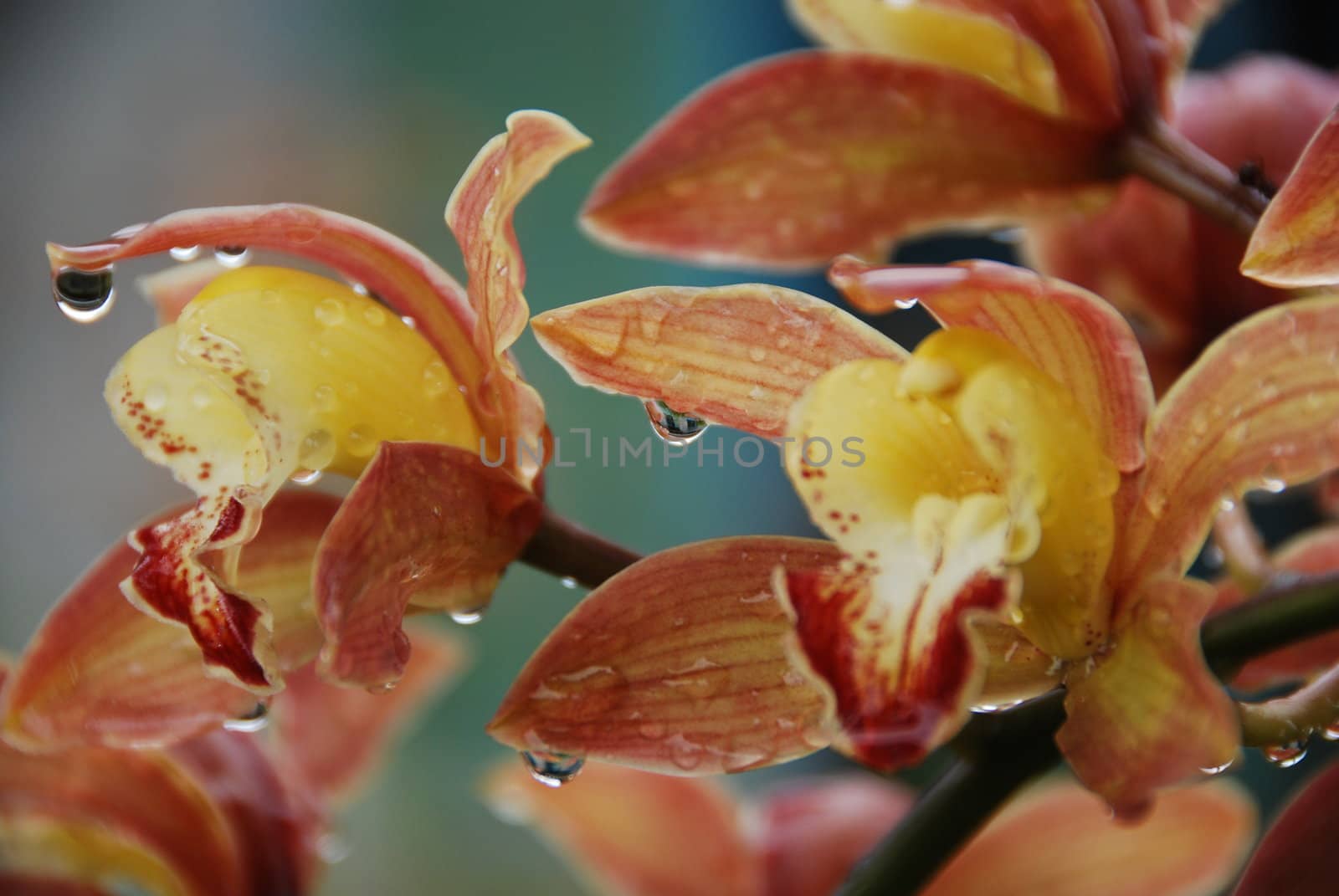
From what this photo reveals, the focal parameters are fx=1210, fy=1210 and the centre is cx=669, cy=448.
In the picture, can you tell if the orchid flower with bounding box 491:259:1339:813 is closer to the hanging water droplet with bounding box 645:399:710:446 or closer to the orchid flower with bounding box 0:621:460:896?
the hanging water droplet with bounding box 645:399:710:446

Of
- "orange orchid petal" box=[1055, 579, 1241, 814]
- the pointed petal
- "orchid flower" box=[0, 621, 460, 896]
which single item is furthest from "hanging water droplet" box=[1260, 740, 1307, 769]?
"orchid flower" box=[0, 621, 460, 896]

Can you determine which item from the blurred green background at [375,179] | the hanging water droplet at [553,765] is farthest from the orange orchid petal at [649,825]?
the blurred green background at [375,179]

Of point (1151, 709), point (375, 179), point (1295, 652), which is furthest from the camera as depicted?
point (375, 179)

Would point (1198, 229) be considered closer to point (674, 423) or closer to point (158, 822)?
point (674, 423)

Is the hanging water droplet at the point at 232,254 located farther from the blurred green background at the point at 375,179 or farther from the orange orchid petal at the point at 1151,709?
the blurred green background at the point at 375,179

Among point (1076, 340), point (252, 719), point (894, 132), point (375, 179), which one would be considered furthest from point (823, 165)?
point (375, 179)

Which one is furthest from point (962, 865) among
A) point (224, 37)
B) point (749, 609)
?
point (224, 37)
